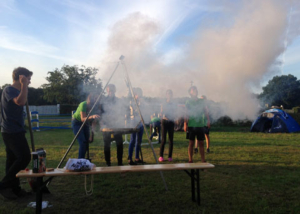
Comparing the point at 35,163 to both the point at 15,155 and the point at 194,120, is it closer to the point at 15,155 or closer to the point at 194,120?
the point at 15,155

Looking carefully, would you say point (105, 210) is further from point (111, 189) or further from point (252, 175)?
point (252, 175)

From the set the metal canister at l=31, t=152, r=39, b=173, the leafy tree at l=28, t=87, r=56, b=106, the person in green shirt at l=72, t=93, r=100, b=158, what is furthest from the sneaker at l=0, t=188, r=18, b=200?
the leafy tree at l=28, t=87, r=56, b=106

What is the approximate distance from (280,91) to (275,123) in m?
3.24

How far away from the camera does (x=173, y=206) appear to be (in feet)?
11.8

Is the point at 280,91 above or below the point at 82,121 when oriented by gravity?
above

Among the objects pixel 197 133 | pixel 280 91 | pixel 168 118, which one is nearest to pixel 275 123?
pixel 280 91

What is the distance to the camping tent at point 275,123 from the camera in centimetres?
1412

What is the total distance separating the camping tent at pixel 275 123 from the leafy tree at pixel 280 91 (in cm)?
93

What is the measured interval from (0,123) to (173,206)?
2.98 meters

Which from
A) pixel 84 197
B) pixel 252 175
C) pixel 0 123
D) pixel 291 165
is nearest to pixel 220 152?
pixel 291 165

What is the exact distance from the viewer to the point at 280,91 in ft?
38.6

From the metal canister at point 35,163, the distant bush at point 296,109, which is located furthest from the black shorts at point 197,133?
the distant bush at point 296,109

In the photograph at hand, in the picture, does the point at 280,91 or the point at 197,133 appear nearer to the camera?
the point at 197,133

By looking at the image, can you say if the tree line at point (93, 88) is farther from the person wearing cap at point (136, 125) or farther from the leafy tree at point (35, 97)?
the leafy tree at point (35, 97)
